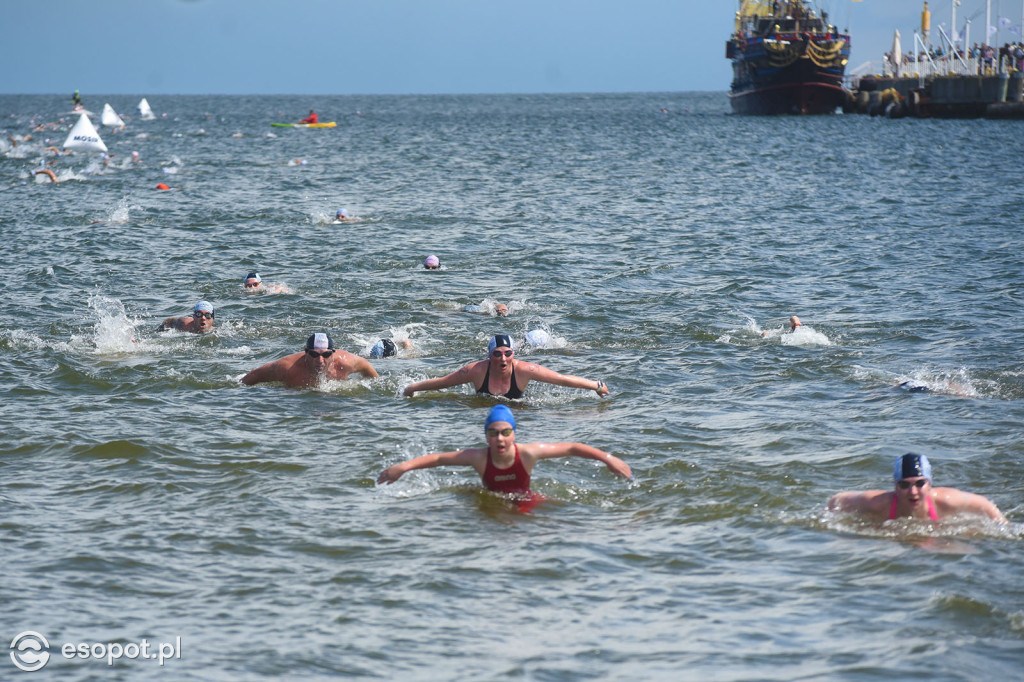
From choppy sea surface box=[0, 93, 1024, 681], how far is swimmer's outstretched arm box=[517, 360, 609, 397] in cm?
36

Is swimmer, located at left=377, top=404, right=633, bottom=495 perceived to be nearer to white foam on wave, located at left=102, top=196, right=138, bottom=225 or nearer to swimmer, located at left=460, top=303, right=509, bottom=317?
swimmer, located at left=460, top=303, right=509, bottom=317

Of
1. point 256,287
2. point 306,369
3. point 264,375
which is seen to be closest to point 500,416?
point 306,369

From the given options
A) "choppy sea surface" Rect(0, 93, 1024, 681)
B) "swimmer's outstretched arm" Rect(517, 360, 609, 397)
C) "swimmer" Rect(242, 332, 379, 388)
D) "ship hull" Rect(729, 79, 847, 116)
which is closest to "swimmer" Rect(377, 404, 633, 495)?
"choppy sea surface" Rect(0, 93, 1024, 681)

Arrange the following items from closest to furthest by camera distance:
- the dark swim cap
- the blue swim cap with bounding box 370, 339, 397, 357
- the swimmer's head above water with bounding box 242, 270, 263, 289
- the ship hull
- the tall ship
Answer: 1. the dark swim cap
2. the blue swim cap with bounding box 370, 339, 397, 357
3. the swimmer's head above water with bounding box 242, 270, 263, 289
4. the tall ship
5. the ship hull

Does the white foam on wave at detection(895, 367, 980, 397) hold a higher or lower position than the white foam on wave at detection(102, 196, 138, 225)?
lower

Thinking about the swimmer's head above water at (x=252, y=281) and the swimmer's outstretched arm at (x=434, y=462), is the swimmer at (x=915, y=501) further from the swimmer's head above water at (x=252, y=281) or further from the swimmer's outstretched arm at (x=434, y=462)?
the swimmer's head above water at (x=252, y=281)

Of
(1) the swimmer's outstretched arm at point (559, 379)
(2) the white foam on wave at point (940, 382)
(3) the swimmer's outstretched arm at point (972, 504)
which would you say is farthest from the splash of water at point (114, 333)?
(3) the swimmer's outstretched arm at point (972, 504)

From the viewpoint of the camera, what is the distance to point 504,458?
391 inches

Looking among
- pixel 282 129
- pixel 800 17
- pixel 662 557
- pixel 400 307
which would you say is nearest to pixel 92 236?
pixel 400 307

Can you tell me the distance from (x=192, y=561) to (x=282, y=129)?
8975 cm

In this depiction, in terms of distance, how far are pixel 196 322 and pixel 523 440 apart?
7.12 meters

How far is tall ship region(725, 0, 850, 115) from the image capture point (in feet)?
298

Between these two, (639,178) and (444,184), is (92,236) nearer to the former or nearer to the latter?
(444,184)

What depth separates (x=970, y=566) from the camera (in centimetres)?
841
